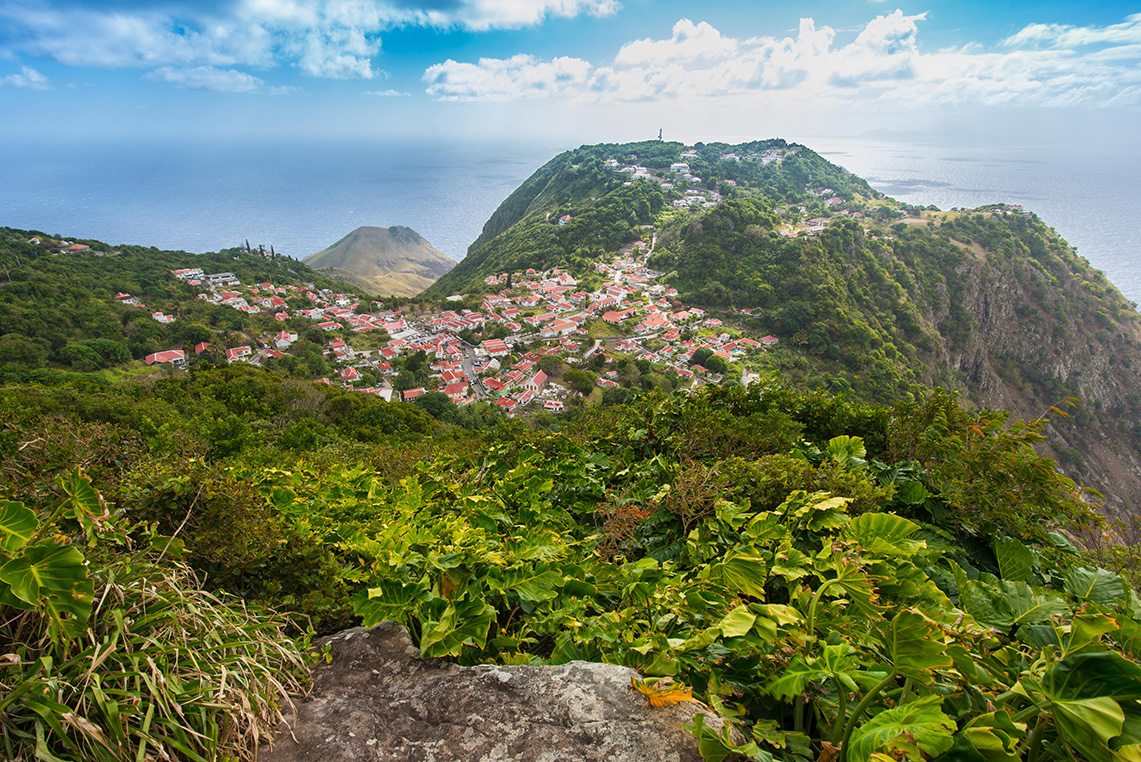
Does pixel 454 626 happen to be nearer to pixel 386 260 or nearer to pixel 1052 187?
pixel 386 260

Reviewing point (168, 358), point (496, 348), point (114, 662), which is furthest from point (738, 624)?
point (168, 358)

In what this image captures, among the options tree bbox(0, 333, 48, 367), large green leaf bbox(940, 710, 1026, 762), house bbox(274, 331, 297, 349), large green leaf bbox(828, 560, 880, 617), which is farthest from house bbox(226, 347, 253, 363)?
large green leaf bbox(940, 710, 1026, 762)

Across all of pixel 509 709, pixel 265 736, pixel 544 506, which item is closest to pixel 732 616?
pixel 509 709

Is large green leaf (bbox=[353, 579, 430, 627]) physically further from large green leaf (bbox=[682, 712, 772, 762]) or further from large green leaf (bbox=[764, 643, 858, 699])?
large green leaf (bbox=[764, 643, 858, 699])

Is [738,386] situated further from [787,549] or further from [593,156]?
[593,156]

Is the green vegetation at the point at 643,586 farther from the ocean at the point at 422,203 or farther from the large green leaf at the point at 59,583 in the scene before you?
the ocean at the point at 422,203

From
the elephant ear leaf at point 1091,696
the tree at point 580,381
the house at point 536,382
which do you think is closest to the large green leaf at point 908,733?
the elephant ear leaf at point 1091,696
